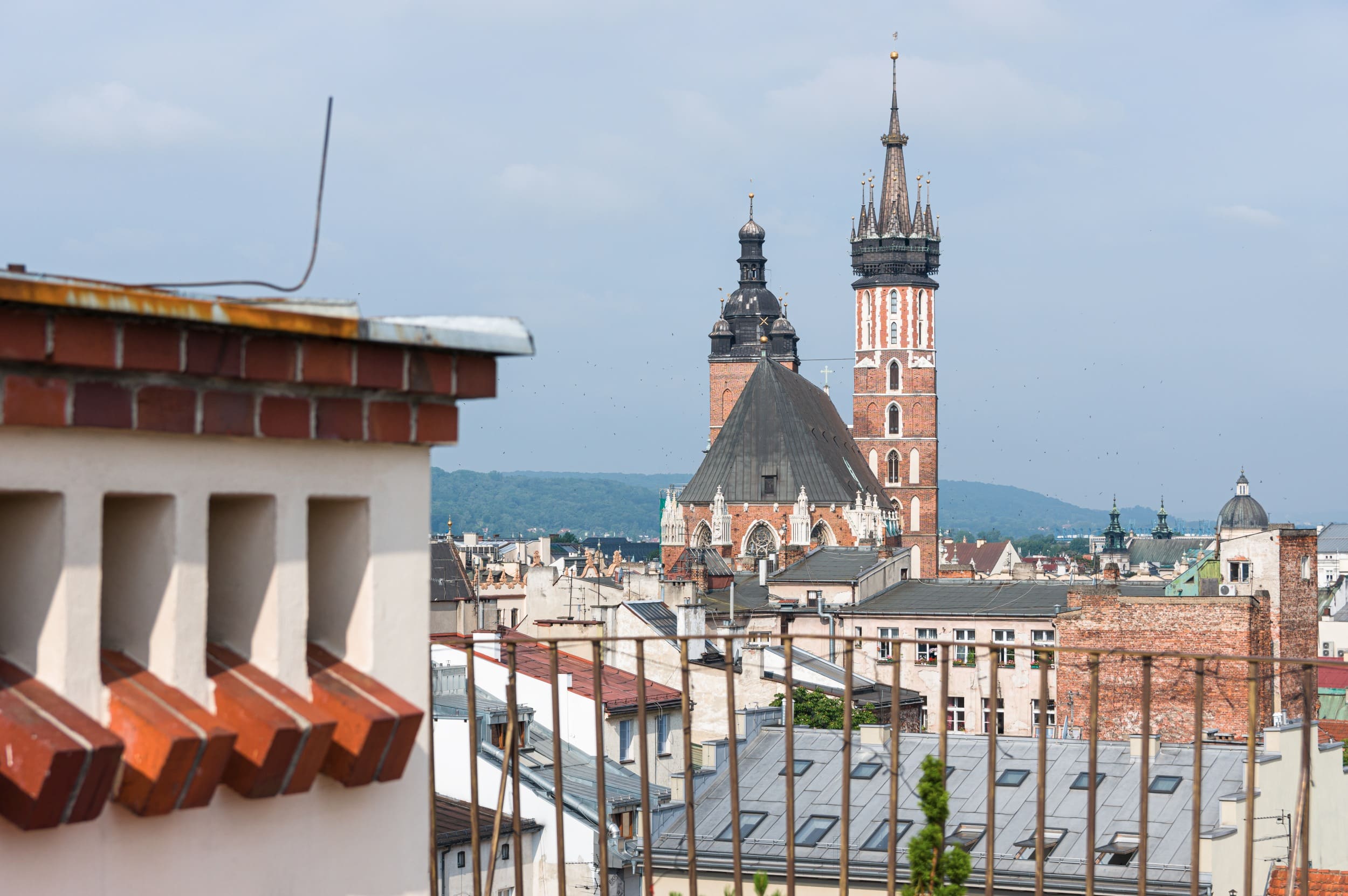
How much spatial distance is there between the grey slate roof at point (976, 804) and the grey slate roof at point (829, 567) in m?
37.9

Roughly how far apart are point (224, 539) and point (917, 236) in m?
109

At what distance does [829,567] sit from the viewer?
221ft

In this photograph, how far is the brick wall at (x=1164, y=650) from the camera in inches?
1517

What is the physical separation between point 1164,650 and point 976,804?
2054 cm

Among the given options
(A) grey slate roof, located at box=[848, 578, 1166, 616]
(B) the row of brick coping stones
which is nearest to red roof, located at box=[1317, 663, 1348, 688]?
(A) grey slate roof, located at box=[848, 578, 1166, 616]

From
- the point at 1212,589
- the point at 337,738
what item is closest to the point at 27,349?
the point at 337,738

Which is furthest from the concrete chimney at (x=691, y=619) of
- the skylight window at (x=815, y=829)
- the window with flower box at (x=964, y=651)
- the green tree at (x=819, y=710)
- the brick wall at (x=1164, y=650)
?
the skylight window at (x=815, y=829)

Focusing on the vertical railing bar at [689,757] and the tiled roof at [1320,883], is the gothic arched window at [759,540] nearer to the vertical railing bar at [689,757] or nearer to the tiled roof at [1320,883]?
the tiled roof at [1320,883]

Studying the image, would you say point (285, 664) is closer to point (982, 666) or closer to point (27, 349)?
point (27, 349)

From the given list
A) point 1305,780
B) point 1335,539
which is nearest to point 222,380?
point 1305,780

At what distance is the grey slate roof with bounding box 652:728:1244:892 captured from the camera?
21.5m

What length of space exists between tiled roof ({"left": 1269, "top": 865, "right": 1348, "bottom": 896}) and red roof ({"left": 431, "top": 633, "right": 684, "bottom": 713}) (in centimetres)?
1169

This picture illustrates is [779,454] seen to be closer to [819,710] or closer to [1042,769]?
[819,710]

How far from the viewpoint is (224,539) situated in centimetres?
368
